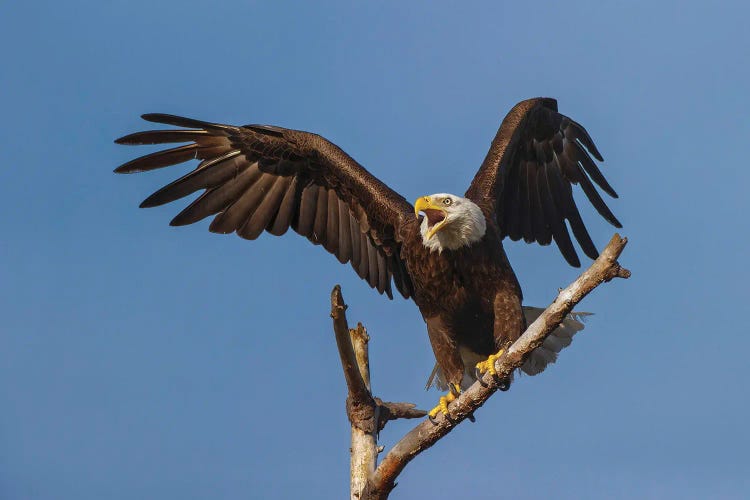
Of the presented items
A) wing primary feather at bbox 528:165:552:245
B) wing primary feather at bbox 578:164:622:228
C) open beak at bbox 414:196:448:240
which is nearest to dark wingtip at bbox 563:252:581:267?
wing primary feather at bbox 528:165:552:245

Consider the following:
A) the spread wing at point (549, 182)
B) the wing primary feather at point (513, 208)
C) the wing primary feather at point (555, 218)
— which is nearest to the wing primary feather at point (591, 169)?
the spread wing at point (549, 182)

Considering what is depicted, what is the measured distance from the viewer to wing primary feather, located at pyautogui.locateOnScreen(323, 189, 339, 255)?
332 inches

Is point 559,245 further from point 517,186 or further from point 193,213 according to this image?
point 193,213

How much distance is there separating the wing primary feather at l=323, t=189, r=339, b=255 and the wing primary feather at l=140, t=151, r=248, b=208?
0.82m

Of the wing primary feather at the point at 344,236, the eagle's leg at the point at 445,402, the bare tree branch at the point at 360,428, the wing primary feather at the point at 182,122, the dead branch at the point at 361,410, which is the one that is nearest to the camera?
the eagle's leg at the point at 445,402

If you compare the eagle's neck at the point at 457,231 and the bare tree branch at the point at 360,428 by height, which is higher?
the eagle's neck at the point at 457,231

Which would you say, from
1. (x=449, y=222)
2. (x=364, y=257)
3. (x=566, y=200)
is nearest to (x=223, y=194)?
(x=364, y=257)

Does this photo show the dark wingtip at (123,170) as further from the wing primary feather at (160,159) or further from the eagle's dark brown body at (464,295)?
the eagle's dark brown body at (464,295)

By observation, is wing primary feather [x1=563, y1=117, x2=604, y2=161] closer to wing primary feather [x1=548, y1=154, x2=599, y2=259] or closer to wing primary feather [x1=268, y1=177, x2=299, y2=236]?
wing primary feather [x1=548, y1=154, x2=599, y2=259]

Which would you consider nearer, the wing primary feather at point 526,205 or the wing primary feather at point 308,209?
the wing primary feather at point 308,209

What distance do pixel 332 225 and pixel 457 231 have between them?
5.53ft

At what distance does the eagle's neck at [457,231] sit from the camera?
710 centimetres

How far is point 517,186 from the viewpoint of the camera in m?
8.94

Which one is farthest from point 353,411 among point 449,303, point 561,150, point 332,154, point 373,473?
point 561,150
